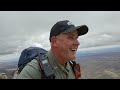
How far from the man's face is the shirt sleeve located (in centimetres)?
66

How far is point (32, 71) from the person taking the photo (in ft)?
9.93

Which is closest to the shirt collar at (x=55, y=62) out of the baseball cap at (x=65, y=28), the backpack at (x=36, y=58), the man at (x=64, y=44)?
the man at (x=64, y=44)

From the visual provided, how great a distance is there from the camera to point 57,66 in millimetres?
3430

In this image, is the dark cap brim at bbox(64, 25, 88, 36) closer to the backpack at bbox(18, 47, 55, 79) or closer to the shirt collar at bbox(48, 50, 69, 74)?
the shirt collar at bbox(48, 50, 69, 74)

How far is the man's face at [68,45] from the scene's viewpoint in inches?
143

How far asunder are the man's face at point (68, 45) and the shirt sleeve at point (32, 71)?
662 mm

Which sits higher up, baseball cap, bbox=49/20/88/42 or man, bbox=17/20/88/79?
baseball cap, bbox=49/20/88/42

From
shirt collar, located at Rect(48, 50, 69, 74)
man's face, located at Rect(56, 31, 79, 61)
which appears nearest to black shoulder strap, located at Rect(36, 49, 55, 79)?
shirt collar, located at Rect(48, 50, 69, 74)


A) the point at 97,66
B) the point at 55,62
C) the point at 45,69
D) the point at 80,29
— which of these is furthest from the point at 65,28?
the point at 97,66

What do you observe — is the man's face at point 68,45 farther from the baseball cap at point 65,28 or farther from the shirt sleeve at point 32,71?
the shirt sleeve at point 32,71

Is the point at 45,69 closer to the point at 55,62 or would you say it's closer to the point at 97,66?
the point at 55,62

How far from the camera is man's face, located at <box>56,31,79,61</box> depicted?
12.0 ft
